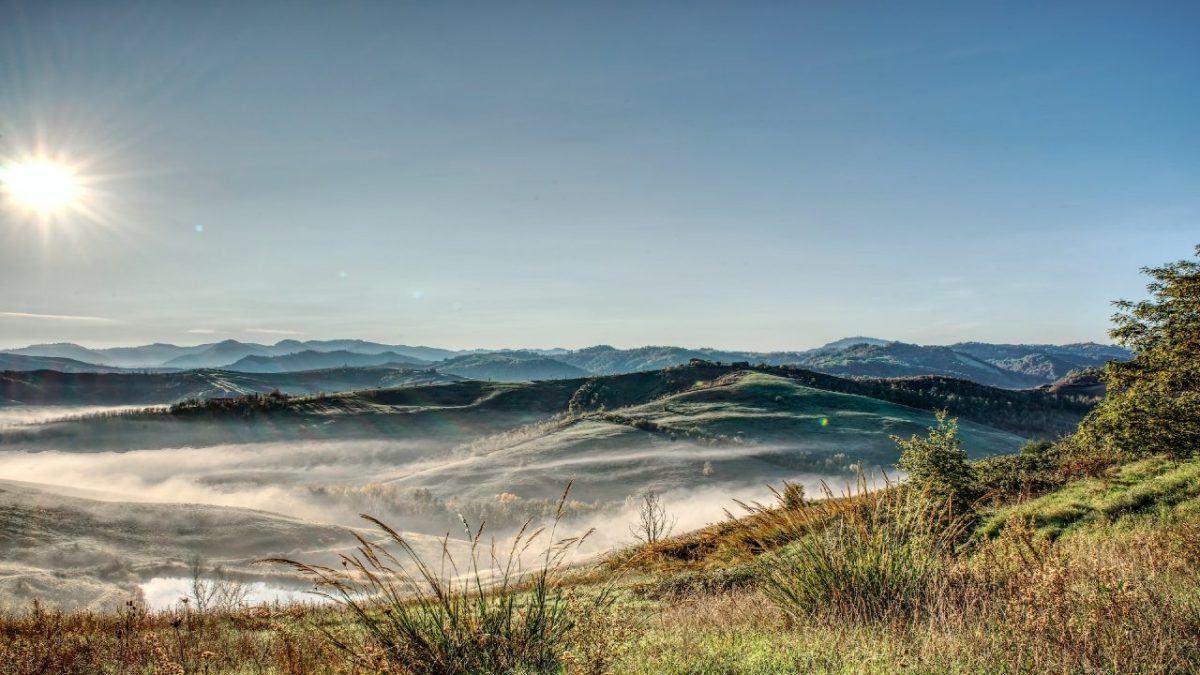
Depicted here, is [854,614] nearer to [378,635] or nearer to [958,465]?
[378,635]

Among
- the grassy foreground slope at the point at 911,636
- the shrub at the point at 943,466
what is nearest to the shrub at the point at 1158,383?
the shrub at the point at 943,466

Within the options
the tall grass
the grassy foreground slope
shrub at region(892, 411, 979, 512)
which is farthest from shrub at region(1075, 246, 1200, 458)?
the tall grass

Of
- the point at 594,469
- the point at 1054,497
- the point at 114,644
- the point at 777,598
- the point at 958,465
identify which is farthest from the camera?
the point at 594,469

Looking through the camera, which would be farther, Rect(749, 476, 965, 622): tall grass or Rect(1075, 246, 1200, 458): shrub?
Rect(1075, 246, 1200, 458): shrub

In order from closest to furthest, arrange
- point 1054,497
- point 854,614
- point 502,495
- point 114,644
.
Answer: point 854,614
point 114,644
point 1054,497
point 502,495

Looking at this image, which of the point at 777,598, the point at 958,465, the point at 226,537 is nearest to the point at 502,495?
the point at 226,537

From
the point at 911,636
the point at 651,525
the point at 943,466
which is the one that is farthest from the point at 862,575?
the point at 651,525

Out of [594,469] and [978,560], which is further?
[594,469]

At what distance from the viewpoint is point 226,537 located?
241 ft

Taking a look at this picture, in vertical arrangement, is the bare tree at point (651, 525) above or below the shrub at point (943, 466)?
below

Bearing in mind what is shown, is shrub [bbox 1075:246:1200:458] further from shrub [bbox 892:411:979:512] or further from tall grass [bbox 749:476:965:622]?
tall grass [bbox 749:476:965:622]

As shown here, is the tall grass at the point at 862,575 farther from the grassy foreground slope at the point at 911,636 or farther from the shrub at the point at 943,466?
the shrub at the point at 943,466

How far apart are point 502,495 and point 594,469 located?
22.7m

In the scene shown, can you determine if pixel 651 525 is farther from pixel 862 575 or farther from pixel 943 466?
pixel 862 575
